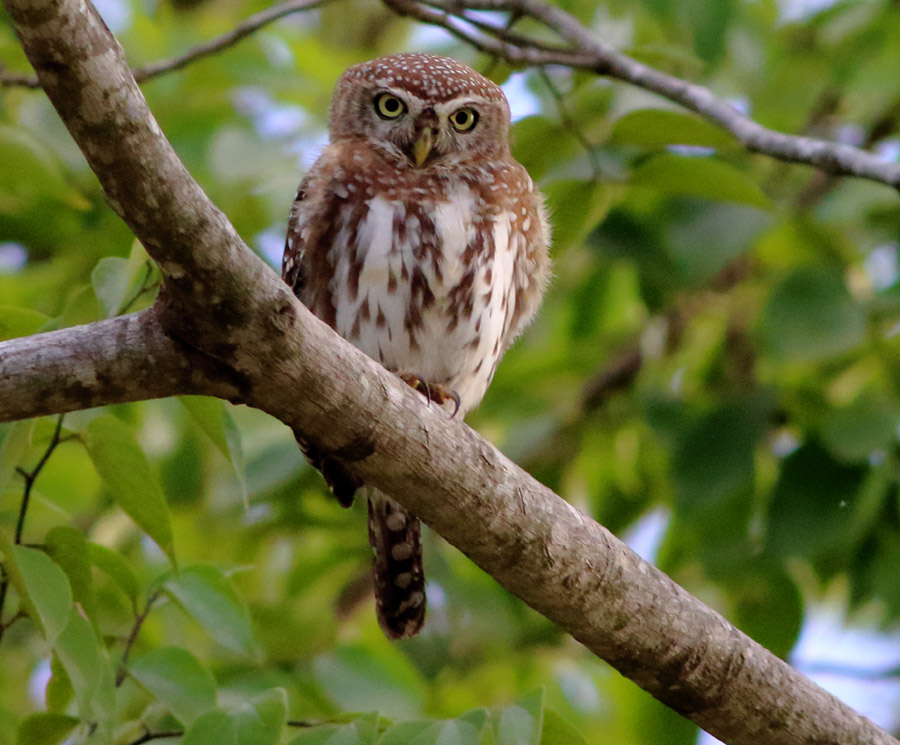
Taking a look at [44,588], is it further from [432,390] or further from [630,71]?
[630,71]

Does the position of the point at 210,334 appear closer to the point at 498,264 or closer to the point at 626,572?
the point at 626,572

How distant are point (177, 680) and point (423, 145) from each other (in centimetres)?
177

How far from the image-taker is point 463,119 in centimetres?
375

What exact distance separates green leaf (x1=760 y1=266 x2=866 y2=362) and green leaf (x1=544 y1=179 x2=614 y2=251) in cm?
90

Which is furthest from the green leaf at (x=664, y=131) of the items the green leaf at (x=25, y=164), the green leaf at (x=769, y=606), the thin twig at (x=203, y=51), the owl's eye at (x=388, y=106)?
the green leaf at (x=25, y=164)

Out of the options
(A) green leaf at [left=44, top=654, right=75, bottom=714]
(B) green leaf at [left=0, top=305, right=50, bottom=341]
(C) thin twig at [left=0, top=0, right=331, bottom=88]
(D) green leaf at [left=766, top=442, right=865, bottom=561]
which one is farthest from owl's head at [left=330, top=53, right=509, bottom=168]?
(A) green leaf at [left=44, top=654, right=75, bottom=714]

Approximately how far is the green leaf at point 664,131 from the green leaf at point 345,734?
191cm

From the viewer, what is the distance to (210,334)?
2.17 metres

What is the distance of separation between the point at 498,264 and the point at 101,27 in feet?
5.96

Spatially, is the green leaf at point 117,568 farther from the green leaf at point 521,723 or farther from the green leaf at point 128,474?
the green leaf at point 521,723

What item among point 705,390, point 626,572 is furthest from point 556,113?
point 626,572

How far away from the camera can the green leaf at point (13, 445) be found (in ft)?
7.86

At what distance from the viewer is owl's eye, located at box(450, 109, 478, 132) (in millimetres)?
3729

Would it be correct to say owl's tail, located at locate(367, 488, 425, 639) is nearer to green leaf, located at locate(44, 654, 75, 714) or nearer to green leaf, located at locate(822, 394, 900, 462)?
green leaf, located at locate(44, 654, 75, 714)
